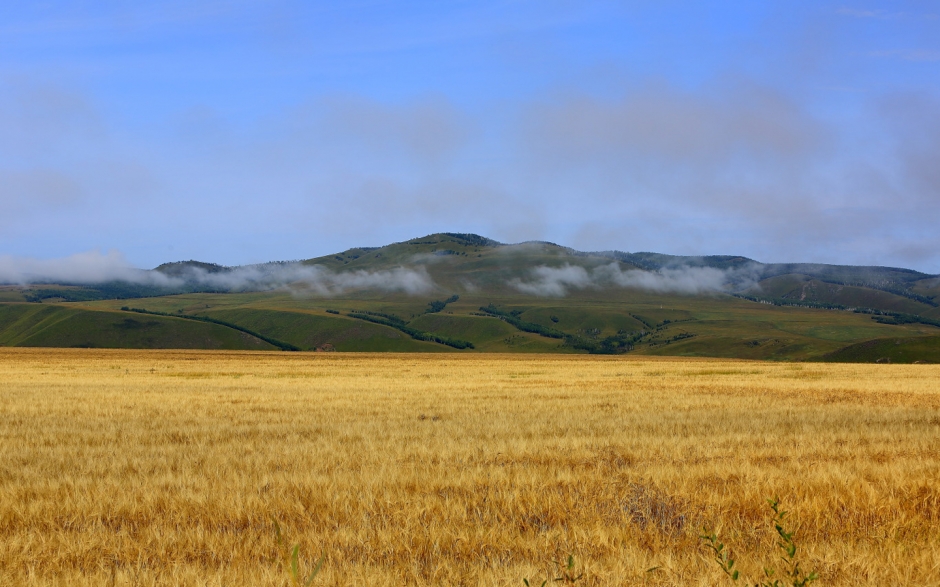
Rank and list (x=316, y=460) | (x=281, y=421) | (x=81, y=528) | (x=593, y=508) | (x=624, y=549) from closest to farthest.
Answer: (x=624, y=549), (x=81, y=528), (x=593, y=508), (x=316, y=460), (x=281, y=421)

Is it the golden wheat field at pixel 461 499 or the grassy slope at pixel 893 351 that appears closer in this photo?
the golden wheat field at pixel 461 499

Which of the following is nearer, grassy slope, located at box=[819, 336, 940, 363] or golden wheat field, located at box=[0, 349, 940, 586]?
golden wheat field, located at box=[0, 349, 940, 586]

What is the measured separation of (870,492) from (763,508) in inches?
64.5

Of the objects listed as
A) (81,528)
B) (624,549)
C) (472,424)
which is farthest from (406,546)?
(472,424)

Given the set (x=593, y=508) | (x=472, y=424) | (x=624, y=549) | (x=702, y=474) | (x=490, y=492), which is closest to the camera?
(x=624, y=549)

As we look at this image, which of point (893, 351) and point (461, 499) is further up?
point (461, 499)

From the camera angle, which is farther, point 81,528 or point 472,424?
point 472,424

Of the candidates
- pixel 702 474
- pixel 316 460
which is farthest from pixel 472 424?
pixel 702 474

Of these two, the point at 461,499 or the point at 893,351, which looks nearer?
the point at 461,499

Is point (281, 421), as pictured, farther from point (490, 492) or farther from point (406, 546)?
point (406, 546)

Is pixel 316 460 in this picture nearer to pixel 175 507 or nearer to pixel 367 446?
pixel 367 446

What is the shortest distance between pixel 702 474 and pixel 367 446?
6.53 meters

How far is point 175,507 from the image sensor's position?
871 centimetres

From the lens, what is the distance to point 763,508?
8.51m
